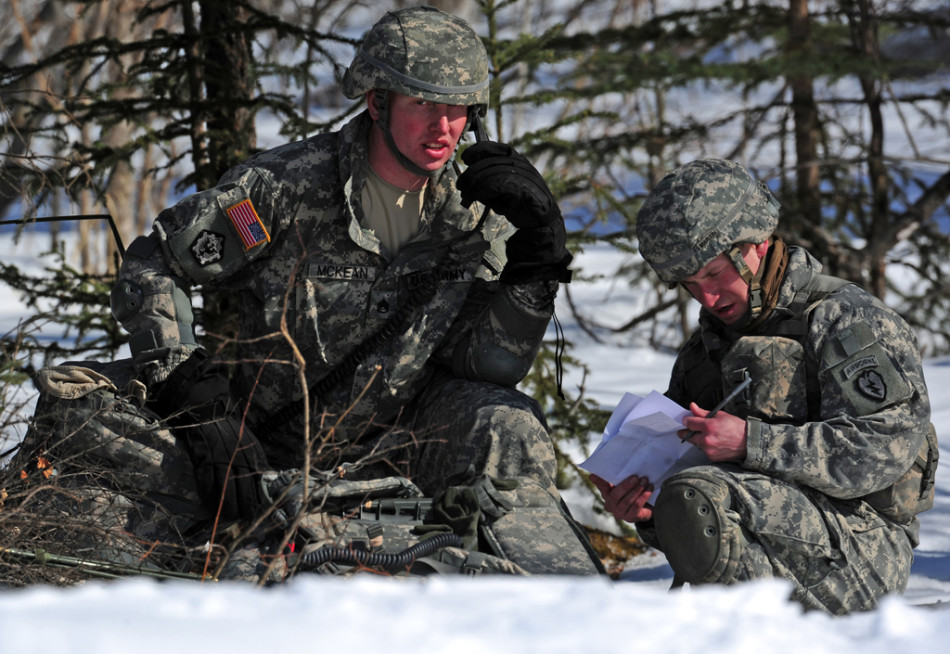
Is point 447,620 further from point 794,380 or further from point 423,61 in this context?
point 423,61

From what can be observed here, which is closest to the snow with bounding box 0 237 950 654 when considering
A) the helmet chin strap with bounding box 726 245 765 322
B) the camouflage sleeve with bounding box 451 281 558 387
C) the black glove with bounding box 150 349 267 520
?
the helmet chin strap with bounding box 726 245 765 322

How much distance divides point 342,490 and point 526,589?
5.05 ft

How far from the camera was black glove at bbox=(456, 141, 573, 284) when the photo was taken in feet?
11.7

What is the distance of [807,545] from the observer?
3.11 m

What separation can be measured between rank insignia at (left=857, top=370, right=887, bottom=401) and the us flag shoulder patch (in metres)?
2.10

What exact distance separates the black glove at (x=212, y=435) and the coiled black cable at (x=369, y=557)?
0.62 meters

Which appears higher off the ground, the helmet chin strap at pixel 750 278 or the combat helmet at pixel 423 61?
the combat helmet at pixel 423 61

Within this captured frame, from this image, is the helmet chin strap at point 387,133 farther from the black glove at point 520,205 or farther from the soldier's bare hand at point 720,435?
the soldier's bare hand at point 720,435

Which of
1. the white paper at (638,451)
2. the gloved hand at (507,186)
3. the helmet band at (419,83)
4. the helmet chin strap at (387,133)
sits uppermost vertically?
the helmet band at (419,83)

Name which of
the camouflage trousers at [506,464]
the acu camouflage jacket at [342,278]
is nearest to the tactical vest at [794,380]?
the camouflage trousers at [506,464]

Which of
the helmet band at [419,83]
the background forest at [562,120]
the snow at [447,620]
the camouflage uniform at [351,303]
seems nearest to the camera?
the snow at [447,620]

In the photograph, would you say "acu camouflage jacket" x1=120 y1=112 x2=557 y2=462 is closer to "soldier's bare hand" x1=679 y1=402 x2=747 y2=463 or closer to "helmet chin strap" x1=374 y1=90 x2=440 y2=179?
"helmet chin strap" x1=374 y1=90 x2=440 y2=179

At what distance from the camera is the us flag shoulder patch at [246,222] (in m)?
3.79

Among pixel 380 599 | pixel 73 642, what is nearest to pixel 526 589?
pixel 380 599
